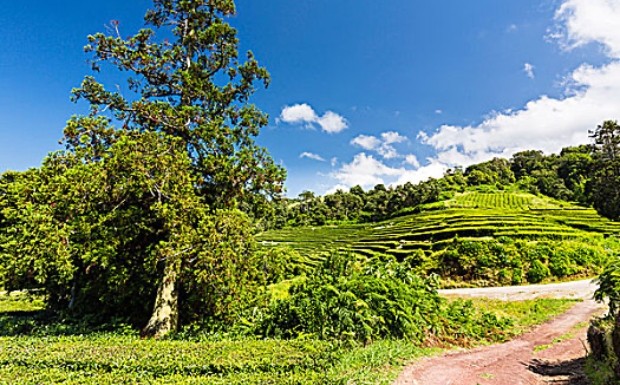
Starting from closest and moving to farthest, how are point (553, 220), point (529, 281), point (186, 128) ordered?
point (186, 128)
point (529, 281)
point (553, 220)

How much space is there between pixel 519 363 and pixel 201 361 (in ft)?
19.7

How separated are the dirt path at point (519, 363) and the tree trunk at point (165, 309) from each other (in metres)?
6.12

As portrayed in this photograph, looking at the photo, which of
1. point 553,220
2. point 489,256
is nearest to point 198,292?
point 489,256

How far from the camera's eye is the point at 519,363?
641 cm

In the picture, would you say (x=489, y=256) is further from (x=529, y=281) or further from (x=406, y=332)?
(x=406, y=332)

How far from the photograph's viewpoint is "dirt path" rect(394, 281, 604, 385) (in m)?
5.36

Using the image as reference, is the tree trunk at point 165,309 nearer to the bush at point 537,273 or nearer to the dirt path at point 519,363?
the dirt path at point 519,363

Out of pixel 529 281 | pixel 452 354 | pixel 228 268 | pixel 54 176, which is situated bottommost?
pixel 529 281

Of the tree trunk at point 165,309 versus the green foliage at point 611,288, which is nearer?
the green foliage at point 611,288

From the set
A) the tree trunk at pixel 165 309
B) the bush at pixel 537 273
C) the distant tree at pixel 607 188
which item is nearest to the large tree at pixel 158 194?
the tree trunk at pixel 165 309

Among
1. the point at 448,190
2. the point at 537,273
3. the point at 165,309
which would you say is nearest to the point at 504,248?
the point at 537,273

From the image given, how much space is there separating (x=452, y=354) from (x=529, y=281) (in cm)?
1584

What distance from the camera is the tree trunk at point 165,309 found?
8336 millimetres

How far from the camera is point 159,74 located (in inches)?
405
